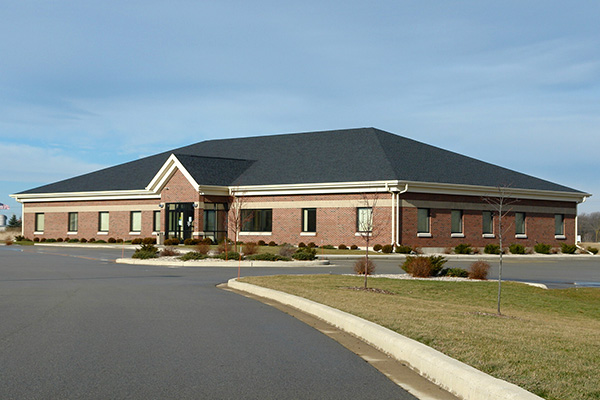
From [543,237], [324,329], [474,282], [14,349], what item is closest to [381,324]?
[324,329]

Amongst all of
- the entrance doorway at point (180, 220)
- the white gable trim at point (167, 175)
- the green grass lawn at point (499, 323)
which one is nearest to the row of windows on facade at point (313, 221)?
the entrance doorway at point (180, 220)

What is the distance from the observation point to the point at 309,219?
4869cm

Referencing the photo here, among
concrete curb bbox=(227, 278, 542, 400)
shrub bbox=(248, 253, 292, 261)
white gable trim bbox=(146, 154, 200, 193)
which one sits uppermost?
white gable trim bbox=(146, 154, 200, 193)

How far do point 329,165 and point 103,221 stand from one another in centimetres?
→ 2025

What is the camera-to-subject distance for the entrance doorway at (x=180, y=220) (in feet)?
169

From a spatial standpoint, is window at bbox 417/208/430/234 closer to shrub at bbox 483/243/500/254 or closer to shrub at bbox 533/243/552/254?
shrub at bbox 483/243/500/254

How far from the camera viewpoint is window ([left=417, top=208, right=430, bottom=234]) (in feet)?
151

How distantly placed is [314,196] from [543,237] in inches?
677

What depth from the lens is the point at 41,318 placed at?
12.8 metres

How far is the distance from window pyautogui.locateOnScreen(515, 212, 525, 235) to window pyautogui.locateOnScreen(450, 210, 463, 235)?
5028mm

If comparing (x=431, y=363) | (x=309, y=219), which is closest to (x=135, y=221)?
(x=309, y=219)

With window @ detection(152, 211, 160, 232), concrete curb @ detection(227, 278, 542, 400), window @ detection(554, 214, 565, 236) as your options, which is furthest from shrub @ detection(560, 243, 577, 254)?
concrete curb @ detection(227, 278, 542, 400)

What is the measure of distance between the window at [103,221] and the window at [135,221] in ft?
8.87

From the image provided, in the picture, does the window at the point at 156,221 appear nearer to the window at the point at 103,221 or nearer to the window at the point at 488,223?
the window at the point at 103,221
